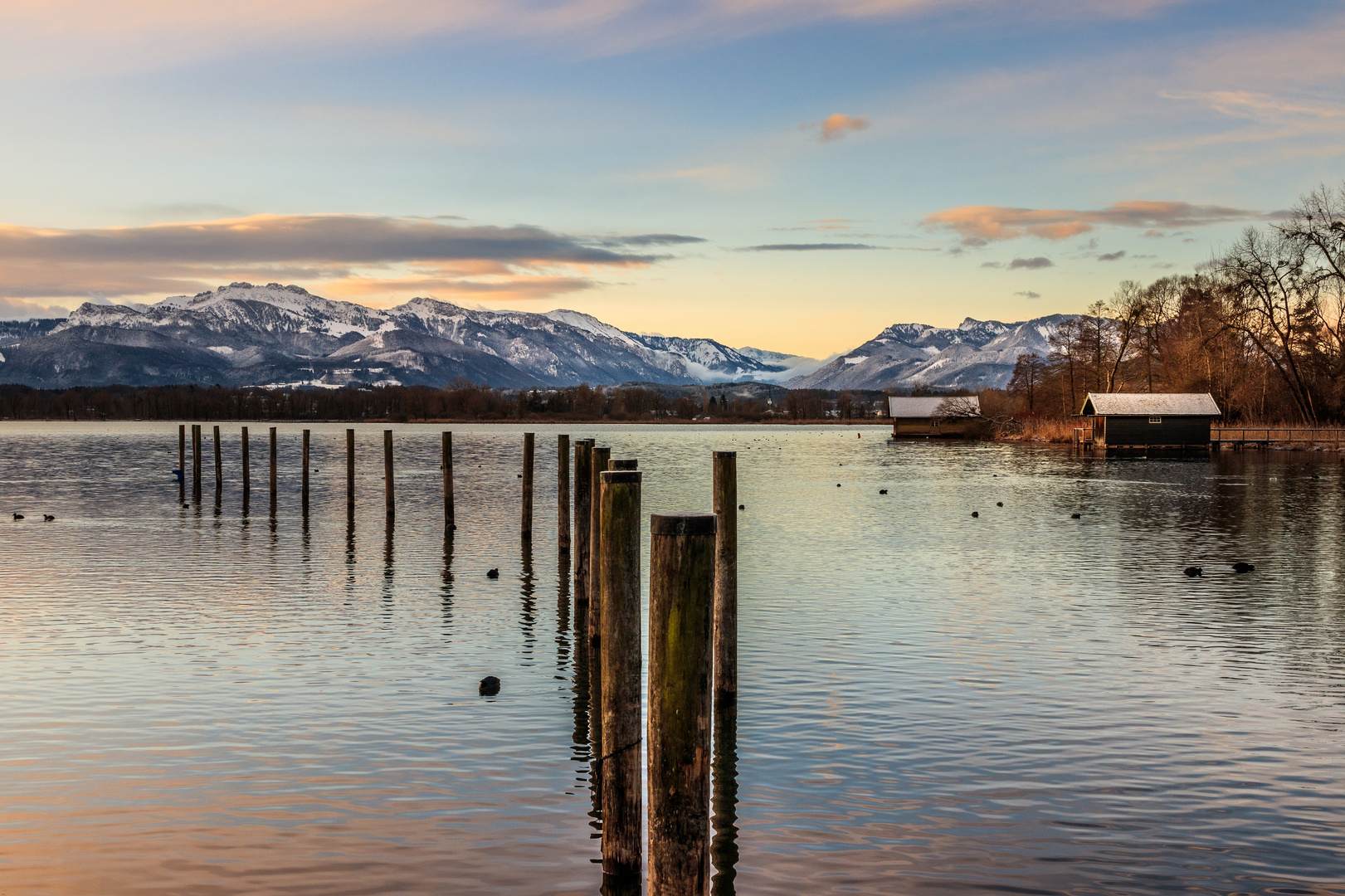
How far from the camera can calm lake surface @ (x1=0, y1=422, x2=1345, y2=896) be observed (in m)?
9.59

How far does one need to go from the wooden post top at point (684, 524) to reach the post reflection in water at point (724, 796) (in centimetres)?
316

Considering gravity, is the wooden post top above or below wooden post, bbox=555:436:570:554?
above

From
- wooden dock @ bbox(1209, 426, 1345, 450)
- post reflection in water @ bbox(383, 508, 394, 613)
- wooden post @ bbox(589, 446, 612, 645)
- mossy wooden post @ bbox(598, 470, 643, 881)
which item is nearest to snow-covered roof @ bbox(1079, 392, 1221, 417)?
wooden dock @ bbox(1209, 426, 1345, 450)

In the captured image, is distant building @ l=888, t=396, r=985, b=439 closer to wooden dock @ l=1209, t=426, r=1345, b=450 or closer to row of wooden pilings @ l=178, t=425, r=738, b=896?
wooden dock @ l=1209, t=426, r=1345, b=450

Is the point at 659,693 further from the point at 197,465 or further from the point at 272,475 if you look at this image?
the point at 197,465

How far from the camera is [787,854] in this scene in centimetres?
978

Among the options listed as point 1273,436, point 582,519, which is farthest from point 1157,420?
point 582,519

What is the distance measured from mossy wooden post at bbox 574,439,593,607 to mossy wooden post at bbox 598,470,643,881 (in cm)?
1018

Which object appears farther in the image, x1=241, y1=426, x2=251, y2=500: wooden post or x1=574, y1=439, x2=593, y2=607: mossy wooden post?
x1=241, y1=426, x2=251, y2=500: wooden post

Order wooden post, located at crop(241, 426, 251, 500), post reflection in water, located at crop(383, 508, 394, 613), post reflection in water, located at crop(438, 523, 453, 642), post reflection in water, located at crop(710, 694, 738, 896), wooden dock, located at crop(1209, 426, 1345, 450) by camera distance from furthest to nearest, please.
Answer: wooden dock, located at crop(1209, 426, 1345, 450) < wooden post, located at crop(241, 426, 251, 500) < post reflection in water, located at crop(383, 508, 394, 613) < post reflection in water, located at crop(438, 523, 453, 642) < post reflection in water, located at crop(710, 694, 738, 896)

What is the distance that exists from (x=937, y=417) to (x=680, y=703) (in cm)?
13958

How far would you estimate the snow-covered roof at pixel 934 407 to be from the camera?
143 meters

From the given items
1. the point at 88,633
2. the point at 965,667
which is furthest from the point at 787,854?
the point at 88,633

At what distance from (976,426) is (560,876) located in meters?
139
